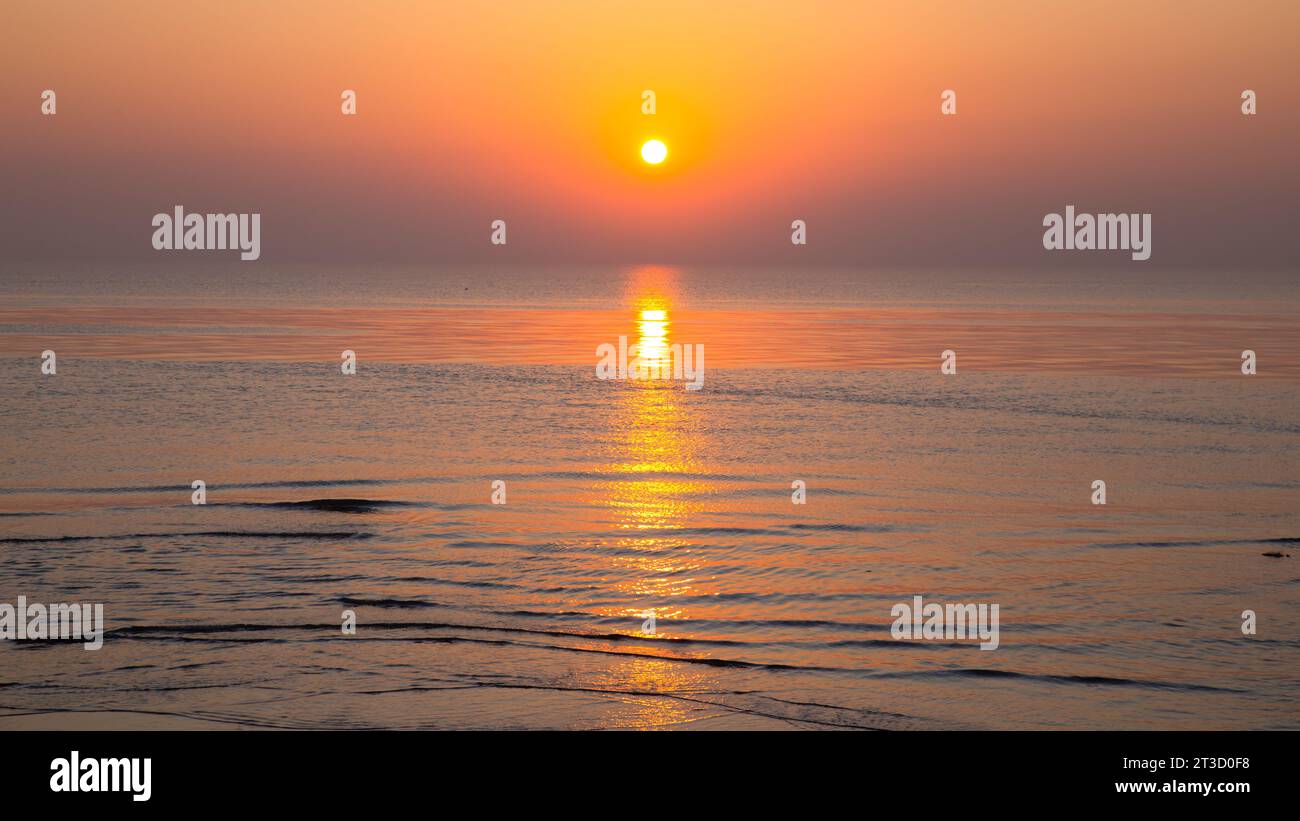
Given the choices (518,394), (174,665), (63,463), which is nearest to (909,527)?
(174,665)

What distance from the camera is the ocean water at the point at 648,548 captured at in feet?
39.6

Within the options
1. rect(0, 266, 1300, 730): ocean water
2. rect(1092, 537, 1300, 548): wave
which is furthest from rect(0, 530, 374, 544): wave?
rect(1092, 537, 1300, 548): wave

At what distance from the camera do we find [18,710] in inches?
443

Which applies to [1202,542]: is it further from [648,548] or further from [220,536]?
[220,536]

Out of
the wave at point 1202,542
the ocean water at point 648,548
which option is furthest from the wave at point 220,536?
the wave at point 1202,542

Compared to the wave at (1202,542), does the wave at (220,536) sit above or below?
above

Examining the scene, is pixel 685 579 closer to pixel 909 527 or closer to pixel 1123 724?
pixel 909 527

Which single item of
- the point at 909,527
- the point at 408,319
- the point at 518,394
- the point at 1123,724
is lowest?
the point at 1123,724

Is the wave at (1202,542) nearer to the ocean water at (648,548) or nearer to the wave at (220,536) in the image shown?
the ocean water at (648,548)

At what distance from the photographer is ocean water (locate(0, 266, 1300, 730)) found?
1208 centimetres

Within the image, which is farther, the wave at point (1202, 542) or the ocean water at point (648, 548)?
the wave at point (1202, 542)

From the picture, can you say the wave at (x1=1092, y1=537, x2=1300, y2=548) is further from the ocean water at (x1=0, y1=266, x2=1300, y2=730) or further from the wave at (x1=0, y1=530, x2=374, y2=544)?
the wave at (x1=0, y1=530, x2=374, y2=544)

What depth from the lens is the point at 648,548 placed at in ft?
62.6

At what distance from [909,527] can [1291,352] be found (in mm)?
48871
